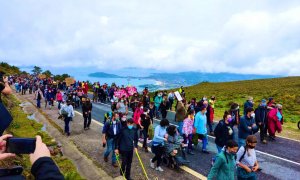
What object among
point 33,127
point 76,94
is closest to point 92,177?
point 33,127

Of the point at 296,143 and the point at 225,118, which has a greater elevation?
the point at 225,118

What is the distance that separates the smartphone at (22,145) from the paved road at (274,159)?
888 centimetres

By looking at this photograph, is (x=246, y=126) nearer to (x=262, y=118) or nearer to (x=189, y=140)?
(x=189, y=140)

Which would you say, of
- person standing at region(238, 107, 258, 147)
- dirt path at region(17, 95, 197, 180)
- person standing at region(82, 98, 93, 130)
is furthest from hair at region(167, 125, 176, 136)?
person standing at region(82, 98, 93, 130)

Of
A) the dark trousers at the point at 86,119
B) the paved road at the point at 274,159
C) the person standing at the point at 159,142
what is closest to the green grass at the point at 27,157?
the dark trousers at the point at 86,119

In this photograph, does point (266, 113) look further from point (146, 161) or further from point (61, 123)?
point (61, 123)

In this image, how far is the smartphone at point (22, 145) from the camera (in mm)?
1937

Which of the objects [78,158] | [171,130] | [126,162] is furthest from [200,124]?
[78,158]

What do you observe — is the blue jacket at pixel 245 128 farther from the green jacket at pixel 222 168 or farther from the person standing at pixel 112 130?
the person standing at pixel 112 130

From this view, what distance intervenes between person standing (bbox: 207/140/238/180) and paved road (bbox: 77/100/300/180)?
3441 mm

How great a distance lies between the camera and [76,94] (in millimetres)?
26922

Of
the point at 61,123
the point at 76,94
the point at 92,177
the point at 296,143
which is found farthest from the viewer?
the point at 76,94

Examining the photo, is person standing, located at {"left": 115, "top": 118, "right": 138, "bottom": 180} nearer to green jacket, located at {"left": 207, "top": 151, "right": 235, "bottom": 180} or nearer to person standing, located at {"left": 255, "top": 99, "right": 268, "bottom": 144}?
green jacket, located at {"left": 207, "top": 151, "right": 235, "bottom": 180}

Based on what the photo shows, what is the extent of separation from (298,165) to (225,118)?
402cm
